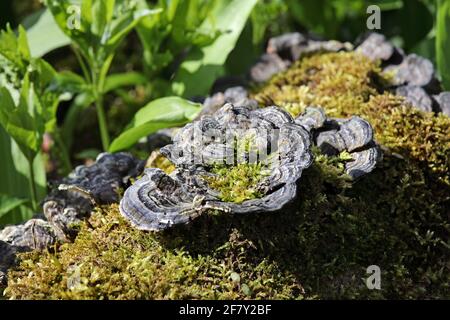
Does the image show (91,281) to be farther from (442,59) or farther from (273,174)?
(442,59)

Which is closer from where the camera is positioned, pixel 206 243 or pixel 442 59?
pixel 206 243

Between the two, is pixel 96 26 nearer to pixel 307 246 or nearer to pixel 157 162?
pixel 157 162

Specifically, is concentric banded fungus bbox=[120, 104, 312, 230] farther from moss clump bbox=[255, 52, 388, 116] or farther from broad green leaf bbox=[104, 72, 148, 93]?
broad green leaf bbox=[104, 72, 148, 93]

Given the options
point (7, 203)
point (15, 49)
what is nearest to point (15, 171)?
point (7, 203)

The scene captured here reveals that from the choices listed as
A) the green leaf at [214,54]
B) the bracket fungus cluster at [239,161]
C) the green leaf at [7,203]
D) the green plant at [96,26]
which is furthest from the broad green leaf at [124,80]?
the bracket fungus cluster at [239,161]

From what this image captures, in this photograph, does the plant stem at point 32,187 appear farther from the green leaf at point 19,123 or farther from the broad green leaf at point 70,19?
the broad green leaf at point 70,19

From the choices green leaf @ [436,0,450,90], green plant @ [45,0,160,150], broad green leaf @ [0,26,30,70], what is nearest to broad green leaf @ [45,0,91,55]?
green plant @ [45,0,160,150]
